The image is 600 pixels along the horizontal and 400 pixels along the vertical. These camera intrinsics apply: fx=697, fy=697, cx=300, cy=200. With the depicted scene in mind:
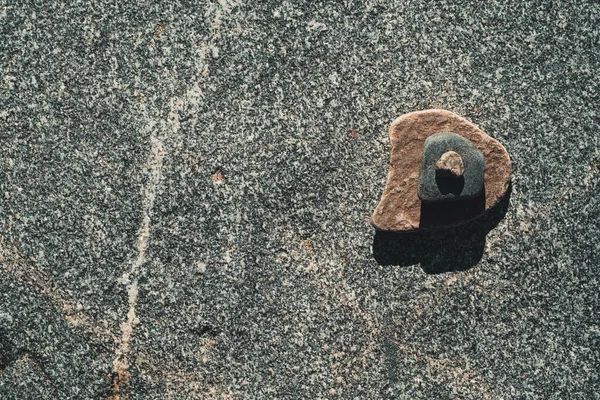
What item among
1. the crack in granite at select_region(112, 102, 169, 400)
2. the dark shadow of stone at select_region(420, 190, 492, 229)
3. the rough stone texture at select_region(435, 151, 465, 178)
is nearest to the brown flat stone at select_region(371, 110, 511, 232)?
the dark shadow of stone at select_region(420, 190, 492, 229)

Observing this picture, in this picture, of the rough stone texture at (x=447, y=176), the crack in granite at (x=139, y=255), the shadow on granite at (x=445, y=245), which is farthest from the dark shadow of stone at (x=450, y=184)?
the crack in granite at (x=139, y=255)

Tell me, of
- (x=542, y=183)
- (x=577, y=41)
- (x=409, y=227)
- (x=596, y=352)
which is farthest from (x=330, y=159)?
(x=596, y=352)

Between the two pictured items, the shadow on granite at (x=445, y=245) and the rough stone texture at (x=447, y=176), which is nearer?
the rough stone texture at (x=447, y=176)

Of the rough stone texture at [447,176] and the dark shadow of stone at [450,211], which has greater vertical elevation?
the rough stone texture at [447,176]

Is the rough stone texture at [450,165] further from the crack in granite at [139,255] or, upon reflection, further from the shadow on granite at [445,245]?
the crack in granite at [139,255]

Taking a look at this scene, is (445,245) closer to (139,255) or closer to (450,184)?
(450,184)

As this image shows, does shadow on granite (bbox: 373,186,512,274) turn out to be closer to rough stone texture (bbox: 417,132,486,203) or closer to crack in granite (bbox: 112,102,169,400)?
rough stone texture (bbox: 417,132,486,203)
